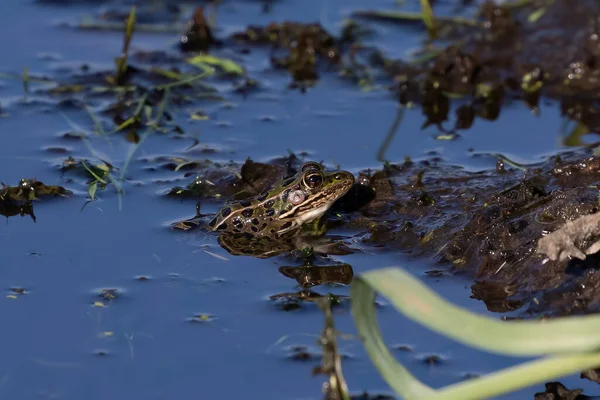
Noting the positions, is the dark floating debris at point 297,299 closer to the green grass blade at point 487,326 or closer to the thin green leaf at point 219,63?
the green grass blade at point 487,326

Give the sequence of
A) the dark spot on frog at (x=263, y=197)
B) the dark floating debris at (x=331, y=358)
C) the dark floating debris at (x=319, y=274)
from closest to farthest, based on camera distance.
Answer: the dark floating debris at (x=331, y=358) < the dark floating debris at (x=319, y=274) < the dark spot on frog at (x=263, y=197)

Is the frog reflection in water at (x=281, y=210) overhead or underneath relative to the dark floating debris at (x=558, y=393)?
overhead

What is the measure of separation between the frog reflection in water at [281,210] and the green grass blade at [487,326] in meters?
3.46

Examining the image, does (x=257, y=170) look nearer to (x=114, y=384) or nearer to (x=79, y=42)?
(x=114, y=384)

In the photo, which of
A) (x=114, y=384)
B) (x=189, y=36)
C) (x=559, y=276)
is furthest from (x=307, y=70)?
(x=114, y=384)

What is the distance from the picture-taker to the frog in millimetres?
7668

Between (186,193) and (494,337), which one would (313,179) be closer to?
(186,193)

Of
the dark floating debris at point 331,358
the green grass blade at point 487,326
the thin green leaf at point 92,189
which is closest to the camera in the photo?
the green grass blade at point 487,326

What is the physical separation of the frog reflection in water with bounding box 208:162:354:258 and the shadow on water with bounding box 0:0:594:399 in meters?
0.19

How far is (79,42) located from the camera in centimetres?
1215

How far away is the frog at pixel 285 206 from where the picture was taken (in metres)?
7.67

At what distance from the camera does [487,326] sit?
397cm

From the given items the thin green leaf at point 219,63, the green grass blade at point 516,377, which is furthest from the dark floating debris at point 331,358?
the thin green leaf at point 219,63

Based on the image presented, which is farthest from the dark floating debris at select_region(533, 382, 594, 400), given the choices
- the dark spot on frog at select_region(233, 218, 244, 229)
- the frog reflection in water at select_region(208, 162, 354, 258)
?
the dark spot on frog at select_region(233, 218, 244, 229)
